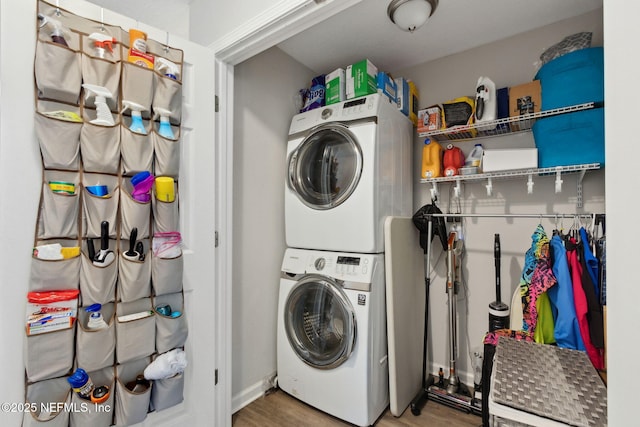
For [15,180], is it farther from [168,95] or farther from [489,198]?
[489,198]

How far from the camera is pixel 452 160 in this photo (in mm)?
2105

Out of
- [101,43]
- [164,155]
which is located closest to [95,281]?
[164,155]

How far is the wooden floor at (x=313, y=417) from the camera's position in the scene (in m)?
1.80

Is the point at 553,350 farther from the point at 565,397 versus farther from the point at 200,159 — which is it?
the point at 200,159

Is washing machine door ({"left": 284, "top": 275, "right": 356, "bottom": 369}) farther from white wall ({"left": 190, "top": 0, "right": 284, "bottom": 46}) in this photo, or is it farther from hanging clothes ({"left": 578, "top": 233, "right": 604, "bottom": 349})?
white wall ({"left": 190, "top": 0, "right": 284, "bottom": 46})

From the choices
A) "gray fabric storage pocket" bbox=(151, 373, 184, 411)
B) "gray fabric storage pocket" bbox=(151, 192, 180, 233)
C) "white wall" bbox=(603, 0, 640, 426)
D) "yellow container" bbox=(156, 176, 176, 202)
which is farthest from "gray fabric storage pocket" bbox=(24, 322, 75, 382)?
"white wall" bbox=(603, 0, 640, 426)

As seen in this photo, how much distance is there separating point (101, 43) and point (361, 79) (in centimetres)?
139

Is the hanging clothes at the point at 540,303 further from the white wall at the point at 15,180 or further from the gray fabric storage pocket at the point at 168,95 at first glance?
the white wall at the point at 15,180

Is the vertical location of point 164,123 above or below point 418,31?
below

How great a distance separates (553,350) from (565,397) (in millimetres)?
343

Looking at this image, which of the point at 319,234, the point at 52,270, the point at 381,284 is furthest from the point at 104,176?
the point at 381,284

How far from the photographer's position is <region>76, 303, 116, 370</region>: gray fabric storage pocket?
1.15 m

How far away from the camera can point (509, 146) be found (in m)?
2.07

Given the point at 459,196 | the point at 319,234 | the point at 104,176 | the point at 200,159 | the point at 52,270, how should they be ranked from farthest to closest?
the point at 459,196
the point at 319,234
the point at 200,159
the point at 104,176
the point at 52,270
